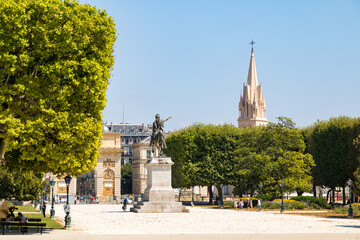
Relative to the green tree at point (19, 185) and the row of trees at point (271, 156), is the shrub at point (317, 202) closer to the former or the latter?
the row of trees at point (271, 156)

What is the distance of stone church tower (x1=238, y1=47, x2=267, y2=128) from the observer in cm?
15325

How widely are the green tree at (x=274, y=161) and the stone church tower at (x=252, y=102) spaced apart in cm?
8139

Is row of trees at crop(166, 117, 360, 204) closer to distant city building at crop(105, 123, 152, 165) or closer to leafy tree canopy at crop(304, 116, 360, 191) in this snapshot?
leafy tree canopy at crop(304, 116, 360, 191)

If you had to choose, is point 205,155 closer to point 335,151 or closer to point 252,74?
point 335,151

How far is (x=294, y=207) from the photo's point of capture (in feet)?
197

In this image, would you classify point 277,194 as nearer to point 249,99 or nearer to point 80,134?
point 80,134

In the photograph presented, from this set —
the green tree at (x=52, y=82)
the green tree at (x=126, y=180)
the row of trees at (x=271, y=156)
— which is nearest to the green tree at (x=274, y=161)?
the row of trees at (x=271, y=156)

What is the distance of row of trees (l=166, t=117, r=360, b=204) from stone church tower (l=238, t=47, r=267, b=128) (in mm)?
→ 74779

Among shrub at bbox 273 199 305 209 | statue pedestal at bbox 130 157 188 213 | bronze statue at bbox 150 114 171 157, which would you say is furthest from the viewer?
shrub at bbox 273 199 305 209

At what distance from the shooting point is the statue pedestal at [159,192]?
50.5 metres

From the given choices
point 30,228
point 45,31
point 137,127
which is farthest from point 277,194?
point 137,127

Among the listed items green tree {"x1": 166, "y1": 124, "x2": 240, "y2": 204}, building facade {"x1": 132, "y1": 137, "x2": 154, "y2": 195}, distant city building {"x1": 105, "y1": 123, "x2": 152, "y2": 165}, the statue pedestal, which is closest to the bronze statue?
the statue pedestal

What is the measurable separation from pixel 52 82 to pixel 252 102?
127 meters

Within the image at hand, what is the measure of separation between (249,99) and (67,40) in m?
128
